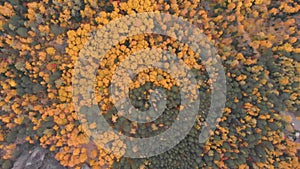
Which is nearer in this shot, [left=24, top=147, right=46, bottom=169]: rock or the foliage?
[left=24, top=147, right=46, bottom=169]: rock

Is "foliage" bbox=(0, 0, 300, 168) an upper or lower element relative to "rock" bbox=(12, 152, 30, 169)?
upper

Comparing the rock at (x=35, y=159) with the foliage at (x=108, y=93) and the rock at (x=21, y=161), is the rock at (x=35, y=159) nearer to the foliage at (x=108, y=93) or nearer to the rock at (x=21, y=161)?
the rock at (x=21, y=161)

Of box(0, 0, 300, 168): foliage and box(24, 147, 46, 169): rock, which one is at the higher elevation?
box(0, 0, 300, 168): foliage

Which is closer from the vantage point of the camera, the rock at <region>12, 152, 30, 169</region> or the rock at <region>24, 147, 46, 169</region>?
the rock at <region>24, 147, 46, 169</region>

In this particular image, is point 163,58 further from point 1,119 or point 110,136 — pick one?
point 1,119

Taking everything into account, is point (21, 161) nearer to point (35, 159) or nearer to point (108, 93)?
point (35, 159)

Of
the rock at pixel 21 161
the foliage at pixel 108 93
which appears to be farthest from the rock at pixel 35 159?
the foliage at pixel 108 93

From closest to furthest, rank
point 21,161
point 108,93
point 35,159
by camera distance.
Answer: point 35,159 → point 21,161 → point 108,93

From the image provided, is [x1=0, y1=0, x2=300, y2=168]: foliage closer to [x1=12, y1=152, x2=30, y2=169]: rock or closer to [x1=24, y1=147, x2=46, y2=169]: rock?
[x1=12, y1=152, x2=30, y2=169]: rock

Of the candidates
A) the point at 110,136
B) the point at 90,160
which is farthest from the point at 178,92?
the point at 90,160

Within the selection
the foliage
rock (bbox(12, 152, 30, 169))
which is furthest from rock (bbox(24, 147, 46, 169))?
the foliage

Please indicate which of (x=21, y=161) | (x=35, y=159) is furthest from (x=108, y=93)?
(x=21, y=161)
